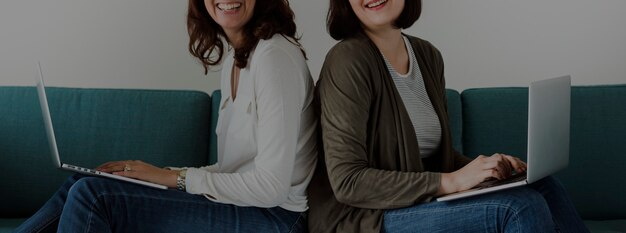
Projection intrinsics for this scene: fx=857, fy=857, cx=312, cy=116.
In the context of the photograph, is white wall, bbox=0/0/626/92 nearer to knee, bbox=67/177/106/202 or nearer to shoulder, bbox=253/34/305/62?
shoulder, bbox=253/34/305/62

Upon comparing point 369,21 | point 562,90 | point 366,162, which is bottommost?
point 366,162

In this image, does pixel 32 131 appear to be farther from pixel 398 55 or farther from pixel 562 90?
pixel 562 90

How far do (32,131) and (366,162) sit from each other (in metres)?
1.17

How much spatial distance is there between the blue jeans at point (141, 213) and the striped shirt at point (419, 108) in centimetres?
36

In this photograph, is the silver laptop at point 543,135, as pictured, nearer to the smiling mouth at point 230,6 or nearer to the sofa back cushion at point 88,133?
the smiling mouth at point 230,6

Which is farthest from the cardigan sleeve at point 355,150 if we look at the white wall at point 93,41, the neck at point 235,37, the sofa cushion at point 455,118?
the white wall at point 93,41

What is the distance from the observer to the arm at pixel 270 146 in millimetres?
1880

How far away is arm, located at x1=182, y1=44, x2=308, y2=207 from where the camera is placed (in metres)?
1.88

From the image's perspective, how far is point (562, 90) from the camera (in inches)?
73.1

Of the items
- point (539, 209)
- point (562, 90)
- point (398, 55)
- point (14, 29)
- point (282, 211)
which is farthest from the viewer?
point (14, 29)

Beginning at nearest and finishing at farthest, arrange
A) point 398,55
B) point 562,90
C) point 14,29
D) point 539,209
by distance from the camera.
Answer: point 539,209, point 562,90, point 398,55, point 14,29

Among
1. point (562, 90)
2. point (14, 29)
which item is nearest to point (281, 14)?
point (562, 90)

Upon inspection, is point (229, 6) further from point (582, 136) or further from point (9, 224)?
point (582, 136)

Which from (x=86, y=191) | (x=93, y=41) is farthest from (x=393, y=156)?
(x=93, y=41)
